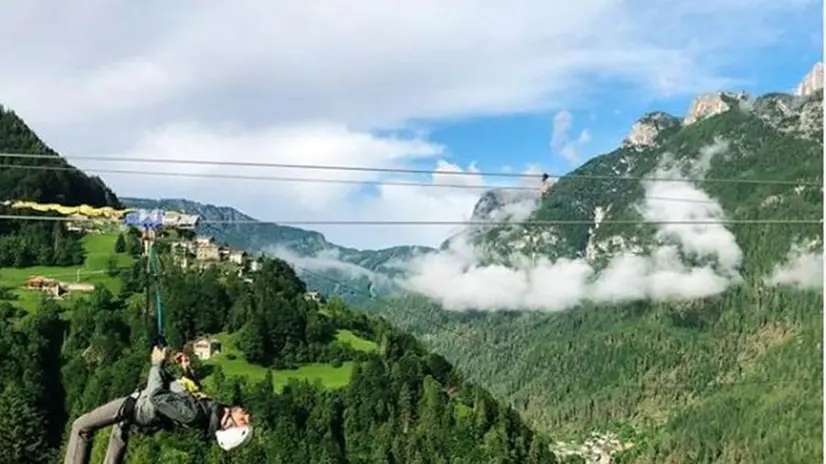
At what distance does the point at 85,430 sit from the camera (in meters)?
11.7

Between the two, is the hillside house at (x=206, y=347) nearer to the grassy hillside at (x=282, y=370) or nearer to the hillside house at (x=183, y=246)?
the grassy hillside at (x=282, y=370)

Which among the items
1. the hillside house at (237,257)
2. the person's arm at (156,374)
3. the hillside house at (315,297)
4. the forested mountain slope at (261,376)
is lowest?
the forested mountain slope at (261,376)

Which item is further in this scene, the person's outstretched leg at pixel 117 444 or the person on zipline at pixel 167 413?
the person's outstretched leg at pixel 117 444

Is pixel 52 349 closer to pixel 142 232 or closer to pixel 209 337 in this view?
pixel 209 337

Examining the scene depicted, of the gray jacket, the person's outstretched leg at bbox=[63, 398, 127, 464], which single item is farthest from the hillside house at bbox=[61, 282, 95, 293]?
the person's outstretched leg at bbox=[63, 398, 127, 464]

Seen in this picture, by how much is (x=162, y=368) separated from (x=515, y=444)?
117797mm

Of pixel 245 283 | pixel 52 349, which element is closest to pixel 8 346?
pixel 52 349

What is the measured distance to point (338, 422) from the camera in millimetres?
119875

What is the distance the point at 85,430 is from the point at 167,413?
2.89 ft

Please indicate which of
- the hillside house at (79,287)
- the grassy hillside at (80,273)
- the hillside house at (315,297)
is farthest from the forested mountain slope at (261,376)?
the hillside house at (315,297)

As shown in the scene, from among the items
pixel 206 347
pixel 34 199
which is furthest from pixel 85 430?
pixel 34 199

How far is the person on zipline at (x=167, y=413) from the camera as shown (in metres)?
12.0

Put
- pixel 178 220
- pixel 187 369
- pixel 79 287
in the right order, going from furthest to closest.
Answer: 1. pixel 79 287
2. pixel 178 220
3. pixel 187 369

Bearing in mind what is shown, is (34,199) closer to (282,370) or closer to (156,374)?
(282,370)
